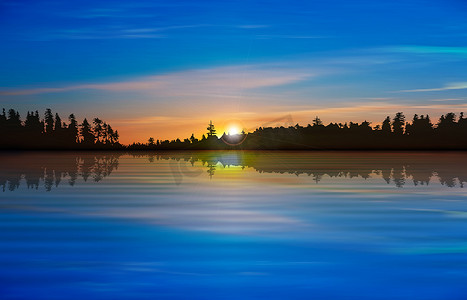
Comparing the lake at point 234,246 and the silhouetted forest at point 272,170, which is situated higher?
the silhouetted forest at point 272,170

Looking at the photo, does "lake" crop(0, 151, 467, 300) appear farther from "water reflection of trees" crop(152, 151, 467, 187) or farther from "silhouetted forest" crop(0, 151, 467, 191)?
"water reflection of trees" crop(152, 151, 467, 187)

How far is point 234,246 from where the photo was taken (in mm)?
14914

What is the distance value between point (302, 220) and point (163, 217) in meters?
4.35

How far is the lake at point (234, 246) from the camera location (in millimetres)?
11243

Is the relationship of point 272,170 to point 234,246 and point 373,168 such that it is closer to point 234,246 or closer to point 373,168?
point 373,168

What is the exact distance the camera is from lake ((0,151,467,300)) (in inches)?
443

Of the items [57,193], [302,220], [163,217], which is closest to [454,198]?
[302,220]

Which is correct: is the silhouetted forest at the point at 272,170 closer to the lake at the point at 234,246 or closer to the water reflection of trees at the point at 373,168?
the water reflection of trees at the point at 373,168

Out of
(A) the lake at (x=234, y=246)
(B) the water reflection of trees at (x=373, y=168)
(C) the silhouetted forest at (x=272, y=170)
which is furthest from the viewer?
(B) the water reflection of trees at (x=373, y=168)

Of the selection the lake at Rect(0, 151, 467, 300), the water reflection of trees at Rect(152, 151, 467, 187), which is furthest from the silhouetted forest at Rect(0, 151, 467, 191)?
the lake at Rect(0, 151, 467, 300)

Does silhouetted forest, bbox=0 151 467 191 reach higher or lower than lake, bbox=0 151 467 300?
higher

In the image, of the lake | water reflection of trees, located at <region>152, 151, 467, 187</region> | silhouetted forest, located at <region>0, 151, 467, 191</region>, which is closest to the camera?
the lake

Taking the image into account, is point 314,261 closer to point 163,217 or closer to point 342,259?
point 342,259

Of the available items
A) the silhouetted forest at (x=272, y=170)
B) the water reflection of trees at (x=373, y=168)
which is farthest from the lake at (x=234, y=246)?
the water reflection of trees at (x=373, y=168)
